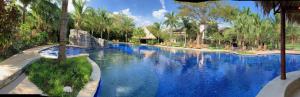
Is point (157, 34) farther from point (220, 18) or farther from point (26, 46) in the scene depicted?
point (26, 46)

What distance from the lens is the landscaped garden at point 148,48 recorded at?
7922 millimetres

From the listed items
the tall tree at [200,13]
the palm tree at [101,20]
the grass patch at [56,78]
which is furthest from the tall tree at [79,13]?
the grass patch at [56,78]

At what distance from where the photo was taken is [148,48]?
25.9 meters

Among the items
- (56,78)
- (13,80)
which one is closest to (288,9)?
(56,78)

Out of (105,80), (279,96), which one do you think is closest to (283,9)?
(279,96)

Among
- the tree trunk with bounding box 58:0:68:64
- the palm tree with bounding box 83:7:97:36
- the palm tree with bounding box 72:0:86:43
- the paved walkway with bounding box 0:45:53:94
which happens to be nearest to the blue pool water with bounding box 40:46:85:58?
the tree trunk with bounding box 58:0:68:64

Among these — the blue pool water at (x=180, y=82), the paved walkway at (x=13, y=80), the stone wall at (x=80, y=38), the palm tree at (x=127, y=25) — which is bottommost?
the blue pool water at (x=180, y=82)

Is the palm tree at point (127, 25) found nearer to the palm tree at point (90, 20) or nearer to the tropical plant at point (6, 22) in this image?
the palm tree at point (90, 20)

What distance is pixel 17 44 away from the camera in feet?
40.7

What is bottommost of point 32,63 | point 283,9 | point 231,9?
point 32,63

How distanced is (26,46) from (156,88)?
7802 millimetres

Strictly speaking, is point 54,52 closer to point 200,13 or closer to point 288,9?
point 288,9

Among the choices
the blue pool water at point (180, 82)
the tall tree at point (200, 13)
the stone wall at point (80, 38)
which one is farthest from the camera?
the tall tree at point (200, 13)

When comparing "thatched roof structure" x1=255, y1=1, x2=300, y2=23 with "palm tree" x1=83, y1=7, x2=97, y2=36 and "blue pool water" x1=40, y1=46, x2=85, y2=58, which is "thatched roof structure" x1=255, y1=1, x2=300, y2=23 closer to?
"blue pool water" x1=40, y1=46, x2=85, y2=58
